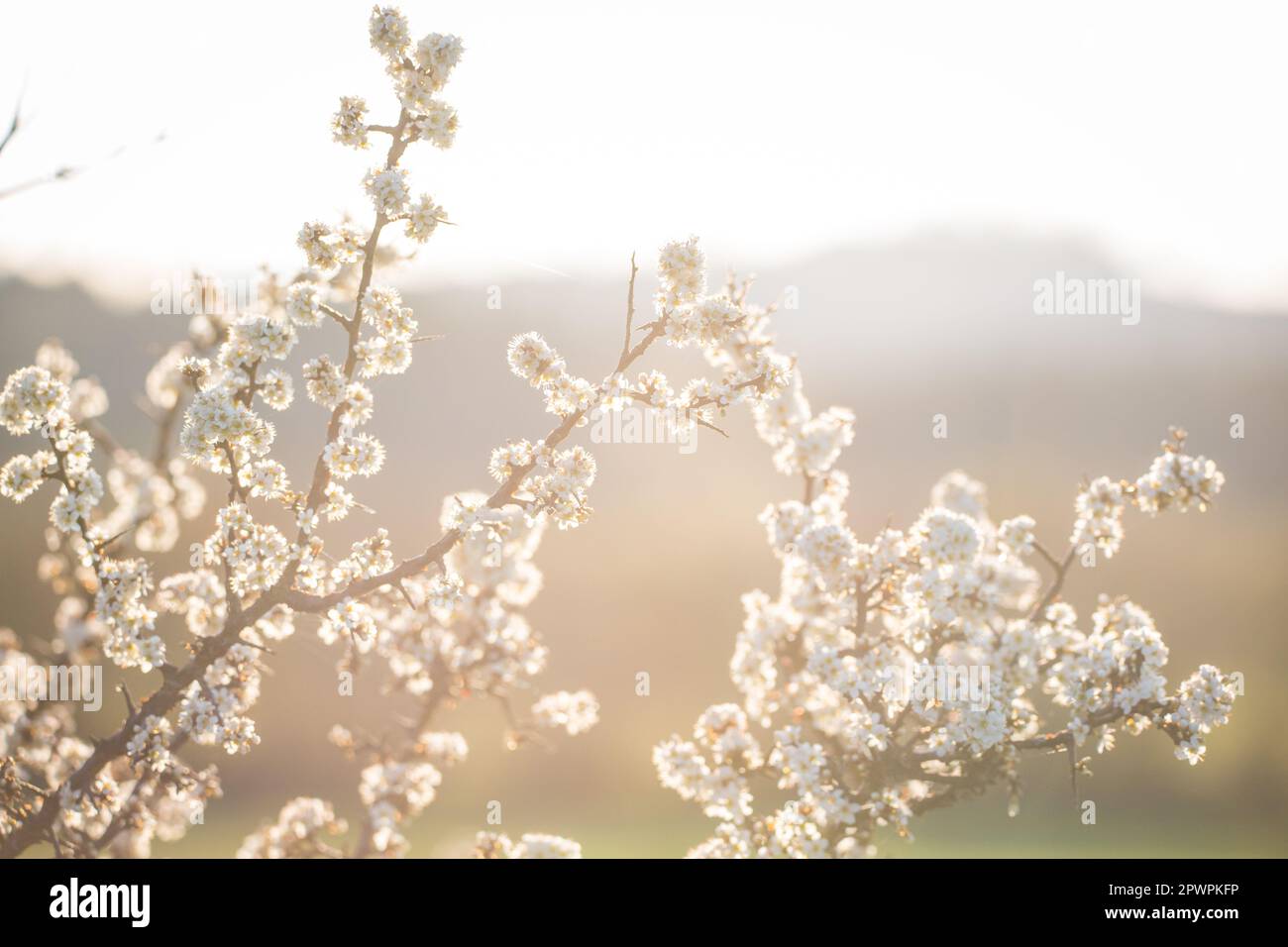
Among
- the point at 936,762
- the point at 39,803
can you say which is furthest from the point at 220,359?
the point at 936,762

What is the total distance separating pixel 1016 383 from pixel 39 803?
29.7m

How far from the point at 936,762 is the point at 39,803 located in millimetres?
5049

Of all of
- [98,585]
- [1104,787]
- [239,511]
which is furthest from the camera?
[1104,787]

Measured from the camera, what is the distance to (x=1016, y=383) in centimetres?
2962

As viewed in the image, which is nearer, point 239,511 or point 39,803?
point 239,511

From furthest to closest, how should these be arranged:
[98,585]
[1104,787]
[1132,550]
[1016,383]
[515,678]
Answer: [1016,383]
[1132,550]
[1104,787]
[515,678]
[98,585]

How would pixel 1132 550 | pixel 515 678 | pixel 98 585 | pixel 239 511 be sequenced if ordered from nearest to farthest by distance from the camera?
pixel 239 511 < pixel 98 585 < pixel 515 678 < pixel 1132 550

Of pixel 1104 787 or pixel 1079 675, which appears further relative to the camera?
pixel 1104 787

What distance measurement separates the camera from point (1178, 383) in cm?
3009

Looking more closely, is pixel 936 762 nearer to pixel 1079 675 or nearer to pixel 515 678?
pixel 1079 675

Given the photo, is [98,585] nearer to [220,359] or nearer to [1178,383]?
[220,359]
